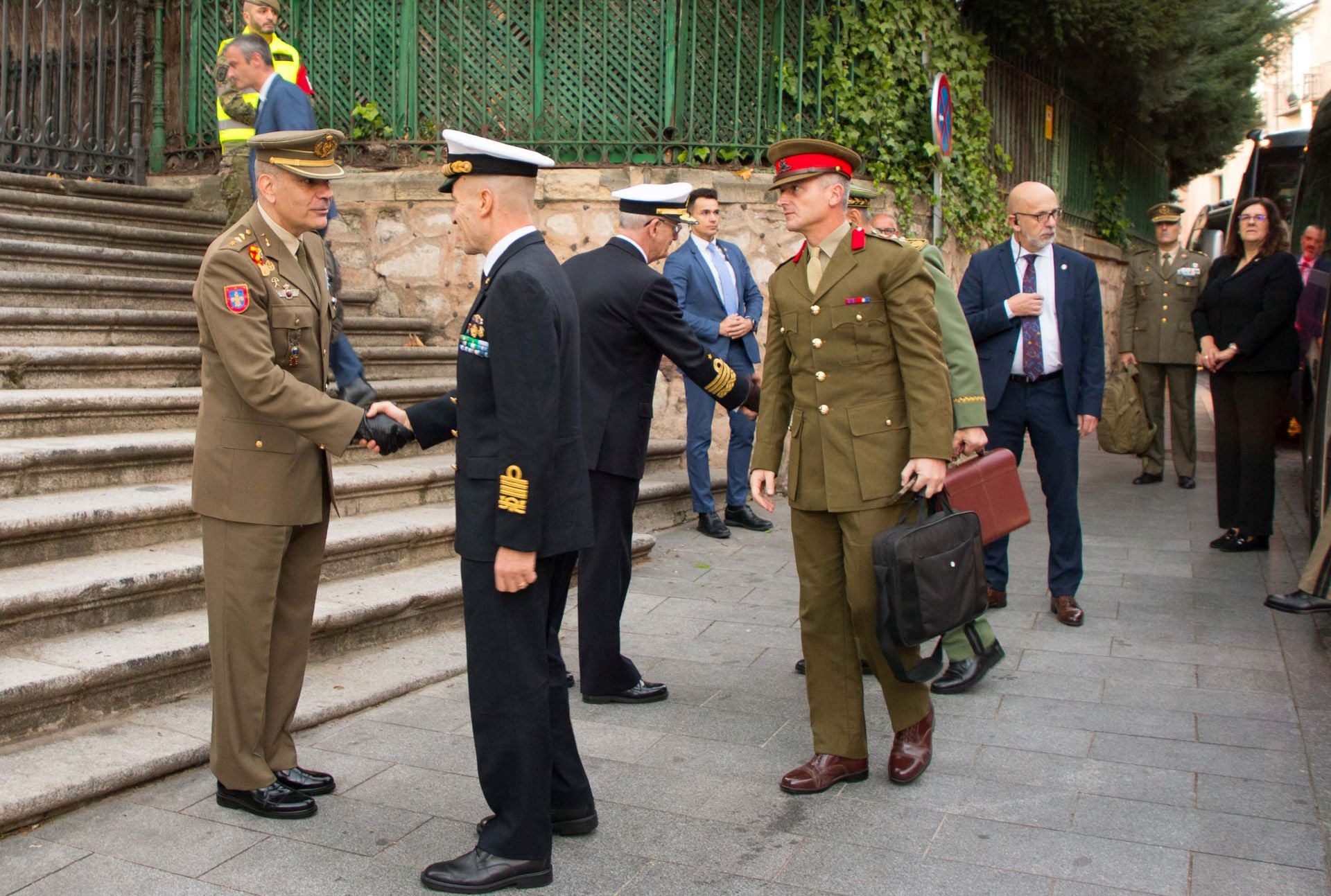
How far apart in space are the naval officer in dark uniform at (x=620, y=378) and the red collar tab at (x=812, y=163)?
1.01 m

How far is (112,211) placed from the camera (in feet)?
30.1

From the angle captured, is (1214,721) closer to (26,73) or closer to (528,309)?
(528,309)

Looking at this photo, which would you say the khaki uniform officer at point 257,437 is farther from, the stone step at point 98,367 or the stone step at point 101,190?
the stone step at point 101,190

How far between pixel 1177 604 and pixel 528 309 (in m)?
4.76

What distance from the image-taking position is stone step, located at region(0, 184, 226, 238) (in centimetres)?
855

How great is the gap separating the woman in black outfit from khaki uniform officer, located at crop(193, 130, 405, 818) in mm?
6133

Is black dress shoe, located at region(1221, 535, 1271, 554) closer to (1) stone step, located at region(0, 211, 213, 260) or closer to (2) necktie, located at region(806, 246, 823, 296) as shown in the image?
(2) necktie, located at region(806, 246, 823, 296)

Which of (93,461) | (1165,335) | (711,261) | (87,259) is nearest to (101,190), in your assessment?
(87,259)

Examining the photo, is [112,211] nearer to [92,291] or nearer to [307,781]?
[92,291]

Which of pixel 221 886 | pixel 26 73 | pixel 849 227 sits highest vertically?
pixel 26 73

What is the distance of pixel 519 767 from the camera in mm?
3471

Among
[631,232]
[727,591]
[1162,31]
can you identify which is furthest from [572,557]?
[1162,31]

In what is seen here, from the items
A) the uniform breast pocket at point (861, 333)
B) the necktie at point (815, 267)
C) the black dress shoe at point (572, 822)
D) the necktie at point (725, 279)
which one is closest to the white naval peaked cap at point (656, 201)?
the necktie at point (815, 267)

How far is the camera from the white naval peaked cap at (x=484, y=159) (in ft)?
11.1
